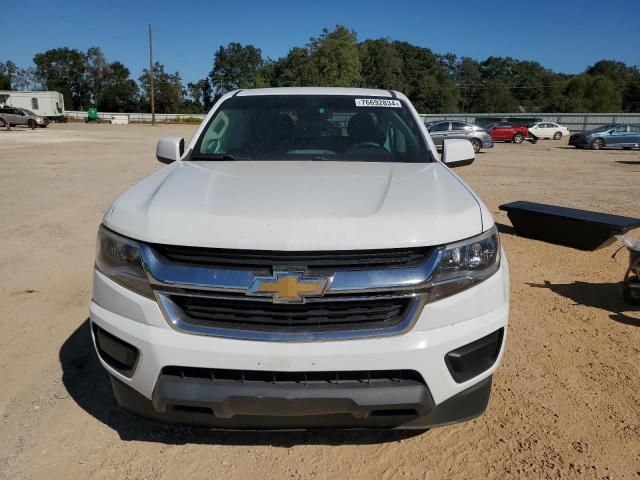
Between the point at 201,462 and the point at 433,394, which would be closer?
the point at 433,394

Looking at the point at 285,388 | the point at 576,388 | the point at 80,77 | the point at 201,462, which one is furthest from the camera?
the point at 80,77

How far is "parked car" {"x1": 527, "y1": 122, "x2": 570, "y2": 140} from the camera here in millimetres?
37088

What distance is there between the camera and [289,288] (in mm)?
1902

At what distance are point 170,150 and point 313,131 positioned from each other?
Result: 99 cm

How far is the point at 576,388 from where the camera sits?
119 inches

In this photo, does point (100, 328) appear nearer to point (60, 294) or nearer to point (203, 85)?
point (60, 294)

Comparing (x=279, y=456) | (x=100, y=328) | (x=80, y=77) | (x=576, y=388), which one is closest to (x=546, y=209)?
(x=576, y=388)

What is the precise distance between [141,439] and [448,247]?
71.6 inches

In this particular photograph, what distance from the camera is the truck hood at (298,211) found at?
6.36 feet

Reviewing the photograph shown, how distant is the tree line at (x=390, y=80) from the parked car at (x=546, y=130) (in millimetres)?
35825

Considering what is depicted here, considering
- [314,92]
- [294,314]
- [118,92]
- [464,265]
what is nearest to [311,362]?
[294,314]

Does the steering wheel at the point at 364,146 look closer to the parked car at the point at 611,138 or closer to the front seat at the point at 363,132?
the front seat at the point at 363,132

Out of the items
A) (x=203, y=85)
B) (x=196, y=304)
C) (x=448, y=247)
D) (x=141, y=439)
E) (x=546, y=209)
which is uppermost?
(x=203, y=85)

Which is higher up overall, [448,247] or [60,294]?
[448,247]
